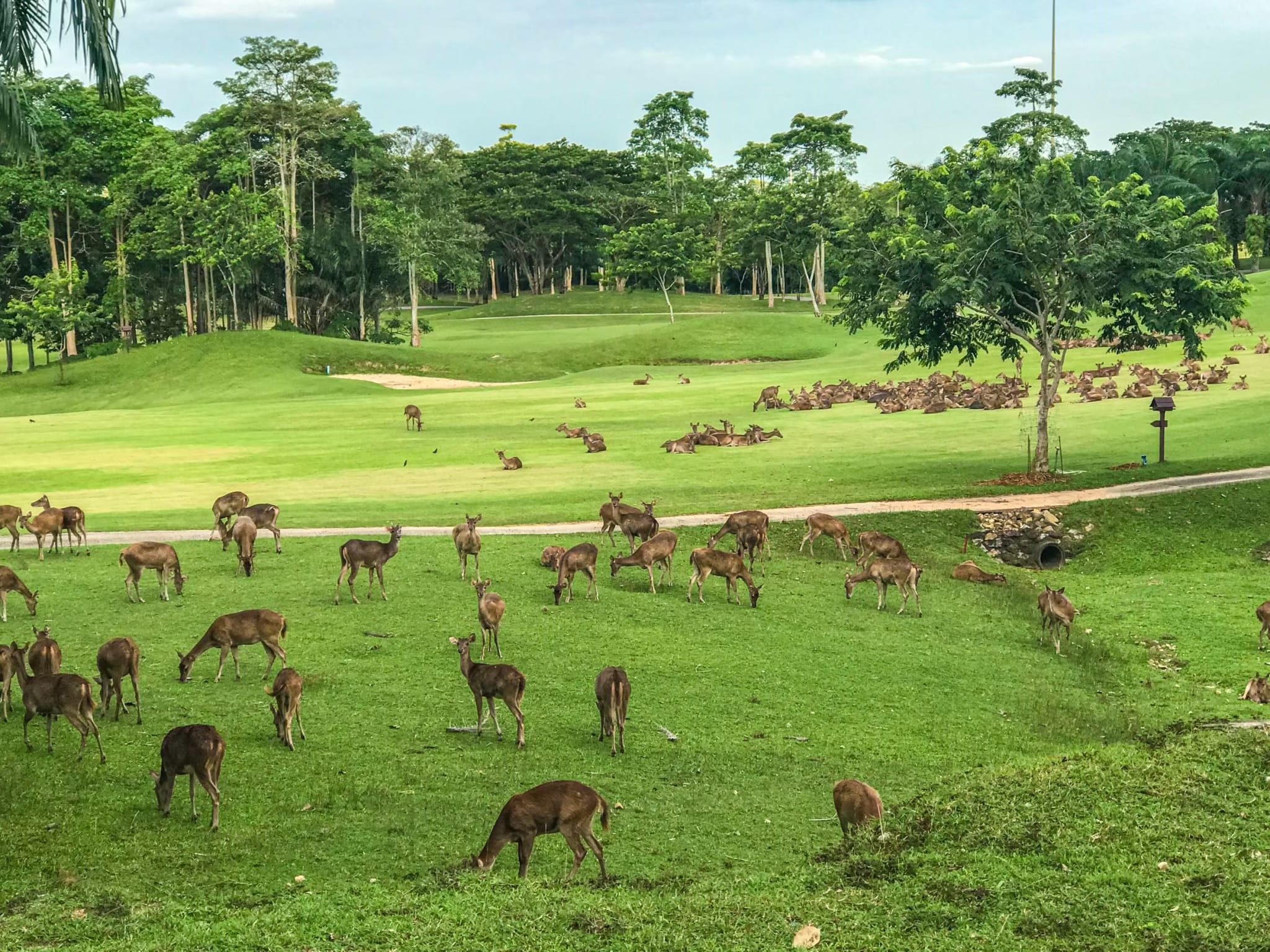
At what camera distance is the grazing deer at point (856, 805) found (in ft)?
40.6

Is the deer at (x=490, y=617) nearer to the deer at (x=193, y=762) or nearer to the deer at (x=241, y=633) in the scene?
the deer at (x=241, y=633)

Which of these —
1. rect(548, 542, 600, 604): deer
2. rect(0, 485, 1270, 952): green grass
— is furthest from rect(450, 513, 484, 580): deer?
rect(548, 542, 600, 604): deer

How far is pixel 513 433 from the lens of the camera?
4966cm

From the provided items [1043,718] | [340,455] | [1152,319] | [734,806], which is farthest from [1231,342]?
[734,806]

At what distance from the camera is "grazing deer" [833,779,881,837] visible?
1238 cm

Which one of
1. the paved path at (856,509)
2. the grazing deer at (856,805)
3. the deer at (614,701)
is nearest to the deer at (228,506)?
the paved path at (856,509)

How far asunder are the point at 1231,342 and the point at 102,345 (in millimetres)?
73817

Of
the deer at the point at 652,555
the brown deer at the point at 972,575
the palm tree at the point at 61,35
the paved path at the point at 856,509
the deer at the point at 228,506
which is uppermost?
the palm tree at the point at 61,35

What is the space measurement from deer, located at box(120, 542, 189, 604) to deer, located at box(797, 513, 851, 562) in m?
12.9

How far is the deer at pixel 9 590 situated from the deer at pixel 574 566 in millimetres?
8846

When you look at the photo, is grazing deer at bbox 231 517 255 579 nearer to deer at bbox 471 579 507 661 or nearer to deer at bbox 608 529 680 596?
deer at bbox 471 579 507 661

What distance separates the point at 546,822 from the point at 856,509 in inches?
824

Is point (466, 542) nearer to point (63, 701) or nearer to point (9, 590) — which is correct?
Result: point (9, 590)

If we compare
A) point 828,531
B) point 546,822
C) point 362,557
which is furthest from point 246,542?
point 546,822
